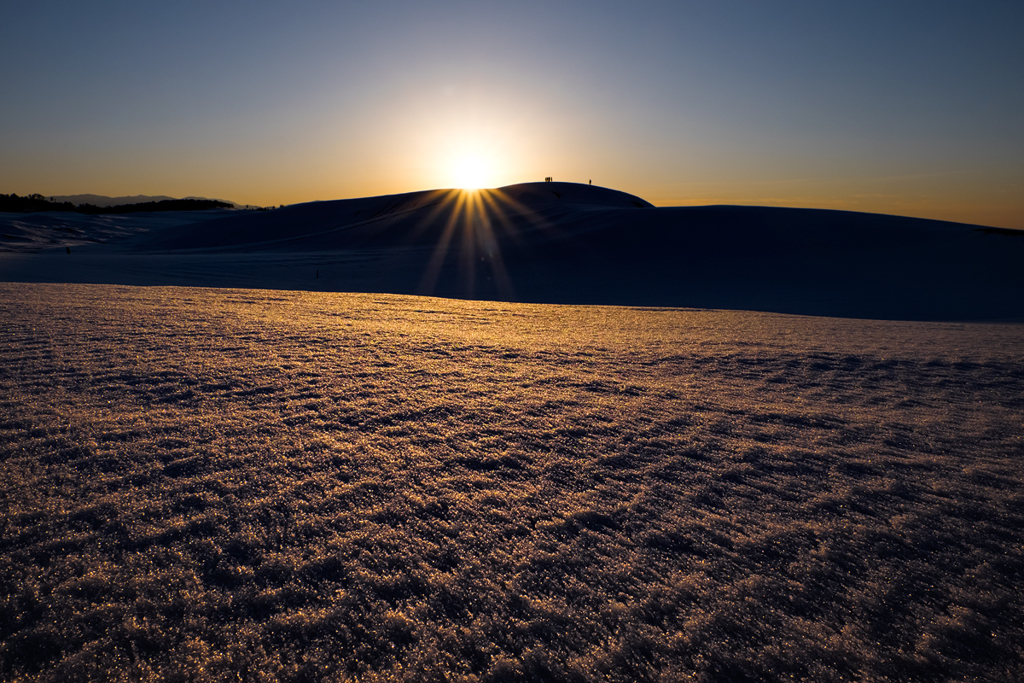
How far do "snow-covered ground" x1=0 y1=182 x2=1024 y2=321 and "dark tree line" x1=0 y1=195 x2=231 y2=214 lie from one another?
19.2m

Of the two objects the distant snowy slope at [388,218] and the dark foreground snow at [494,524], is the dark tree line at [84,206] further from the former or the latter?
the dark foreground snow at [494,524]

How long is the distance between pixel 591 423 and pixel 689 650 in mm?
1297

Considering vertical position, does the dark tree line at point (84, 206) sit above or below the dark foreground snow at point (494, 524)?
above

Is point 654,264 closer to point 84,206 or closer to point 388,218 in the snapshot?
point 388,218

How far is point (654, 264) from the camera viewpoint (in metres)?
14.6

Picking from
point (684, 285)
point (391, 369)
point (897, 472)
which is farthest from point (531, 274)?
point (897, 472)

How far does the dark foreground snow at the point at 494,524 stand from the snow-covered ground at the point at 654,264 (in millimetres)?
7525

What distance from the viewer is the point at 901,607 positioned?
1.20 metres

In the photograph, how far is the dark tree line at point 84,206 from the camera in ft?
123

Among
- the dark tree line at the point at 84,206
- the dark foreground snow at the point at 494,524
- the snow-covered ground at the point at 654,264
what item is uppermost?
the dark tree line at the point at 84,206

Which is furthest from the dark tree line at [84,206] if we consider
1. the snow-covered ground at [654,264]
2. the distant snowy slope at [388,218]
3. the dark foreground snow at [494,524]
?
the dark foreground snow at [494,524]

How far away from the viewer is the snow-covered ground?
414 inches

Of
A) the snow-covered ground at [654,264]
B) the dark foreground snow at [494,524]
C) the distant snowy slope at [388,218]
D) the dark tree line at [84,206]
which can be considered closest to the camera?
the dark foreground snow at [494,524]

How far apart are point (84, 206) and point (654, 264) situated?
51.1 m
